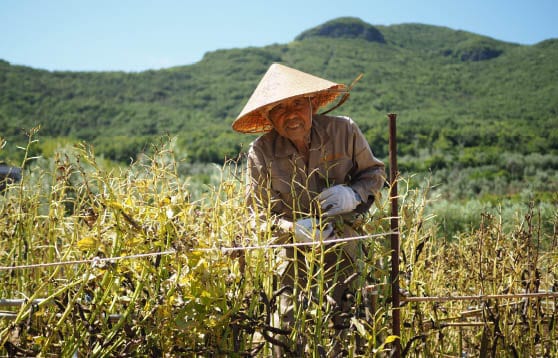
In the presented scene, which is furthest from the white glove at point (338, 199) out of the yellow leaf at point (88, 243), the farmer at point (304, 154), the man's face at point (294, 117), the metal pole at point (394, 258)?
the yellow leaf at point (88, 243)

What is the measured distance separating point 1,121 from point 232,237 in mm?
38321

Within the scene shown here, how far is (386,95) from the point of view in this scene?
47.1 metres

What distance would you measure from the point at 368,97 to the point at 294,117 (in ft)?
151

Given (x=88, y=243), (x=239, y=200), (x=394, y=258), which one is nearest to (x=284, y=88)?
(x=239, y=200)

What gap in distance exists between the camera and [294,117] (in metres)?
2.09

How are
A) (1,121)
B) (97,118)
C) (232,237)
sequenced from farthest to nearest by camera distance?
(97,118) → (1,121) → (232,237)

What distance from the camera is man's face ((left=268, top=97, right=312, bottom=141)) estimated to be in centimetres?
210

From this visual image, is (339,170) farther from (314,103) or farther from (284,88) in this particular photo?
(284,88)

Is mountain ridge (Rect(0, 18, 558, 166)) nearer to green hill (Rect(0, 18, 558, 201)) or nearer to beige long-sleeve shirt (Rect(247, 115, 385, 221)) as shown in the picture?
green hill (Rect(0, 18, 558, 201))

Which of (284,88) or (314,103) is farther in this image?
(314,103)

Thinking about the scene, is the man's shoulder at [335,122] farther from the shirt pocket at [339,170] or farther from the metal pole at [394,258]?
the metal pole at [394,258]

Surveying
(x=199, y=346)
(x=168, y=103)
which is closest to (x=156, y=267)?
(x=199, y=346)

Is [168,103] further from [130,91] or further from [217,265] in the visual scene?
[217,265]

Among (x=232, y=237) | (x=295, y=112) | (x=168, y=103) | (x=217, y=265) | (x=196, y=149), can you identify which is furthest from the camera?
(x=168, y=103)
